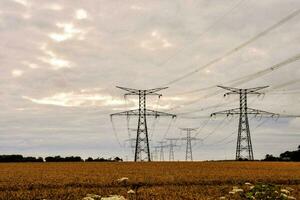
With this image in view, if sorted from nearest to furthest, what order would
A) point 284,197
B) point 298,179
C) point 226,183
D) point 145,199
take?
1. point 284,197
2. point 145,199
3. point 226,183
4. point 298,179

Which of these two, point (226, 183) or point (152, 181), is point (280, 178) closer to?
point (226, 183)

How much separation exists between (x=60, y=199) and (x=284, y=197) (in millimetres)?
15232

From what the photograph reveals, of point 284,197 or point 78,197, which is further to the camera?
point 78,197

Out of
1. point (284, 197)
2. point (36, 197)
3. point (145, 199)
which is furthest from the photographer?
point (36, 197)

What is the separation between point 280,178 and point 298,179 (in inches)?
68.4

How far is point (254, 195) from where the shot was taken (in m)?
18.2

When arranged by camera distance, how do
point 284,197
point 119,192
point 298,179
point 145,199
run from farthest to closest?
point 298,179, point 119,192, point 145,199, point 284,197

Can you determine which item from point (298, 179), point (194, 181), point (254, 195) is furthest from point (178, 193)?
point (298, 179)

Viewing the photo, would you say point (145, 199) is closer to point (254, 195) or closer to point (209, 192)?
point (209, 192)

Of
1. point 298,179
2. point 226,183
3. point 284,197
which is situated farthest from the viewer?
point 298,179

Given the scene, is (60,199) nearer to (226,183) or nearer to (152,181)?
(152,181)

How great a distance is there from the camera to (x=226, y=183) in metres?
44.7

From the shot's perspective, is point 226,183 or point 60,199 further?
point 226,183

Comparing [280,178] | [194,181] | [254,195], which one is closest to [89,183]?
[194,181]
